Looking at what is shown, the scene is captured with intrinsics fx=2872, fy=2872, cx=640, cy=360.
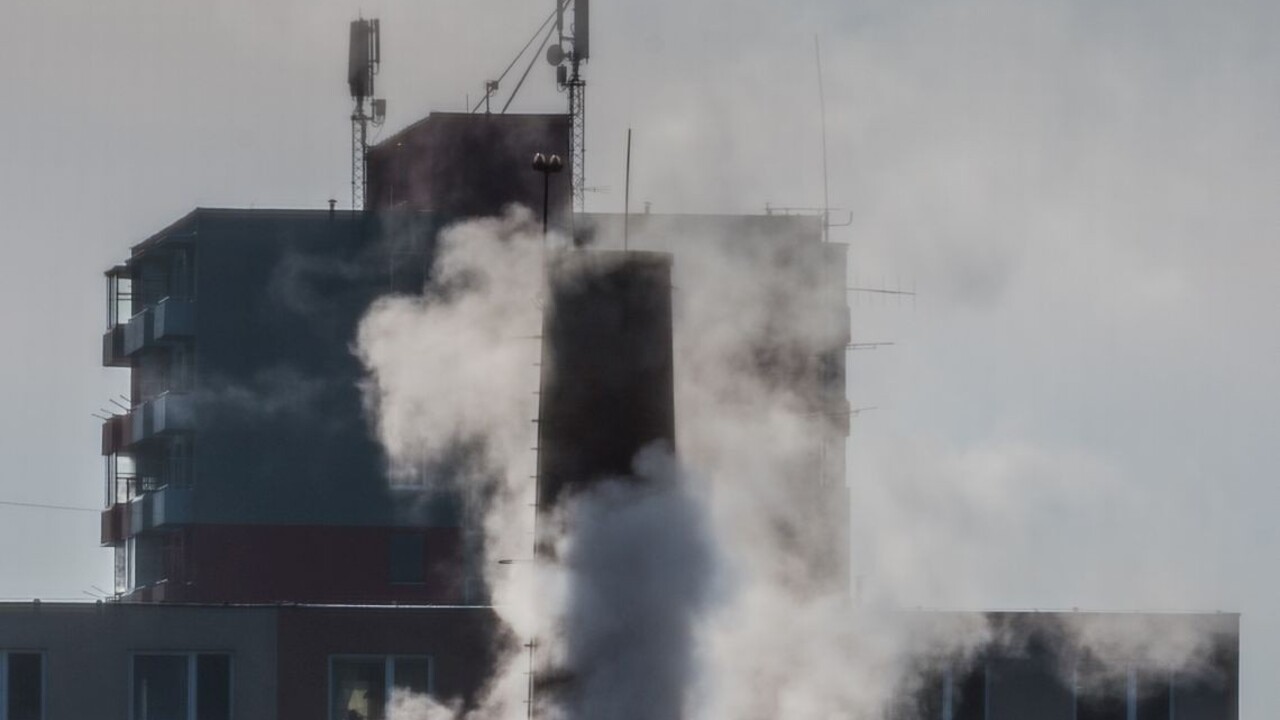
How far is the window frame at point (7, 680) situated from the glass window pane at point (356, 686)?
6.83 meters

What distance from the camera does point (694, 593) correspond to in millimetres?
45875

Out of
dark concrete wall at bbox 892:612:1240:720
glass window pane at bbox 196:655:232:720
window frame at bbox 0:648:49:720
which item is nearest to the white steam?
dark concrete wall at bbox 892:612:1240:720

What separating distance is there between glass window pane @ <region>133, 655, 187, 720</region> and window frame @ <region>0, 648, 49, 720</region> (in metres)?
2.08

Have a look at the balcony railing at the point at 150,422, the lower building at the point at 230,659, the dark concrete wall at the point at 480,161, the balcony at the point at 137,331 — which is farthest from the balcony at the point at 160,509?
the lower building at the point at 230,659

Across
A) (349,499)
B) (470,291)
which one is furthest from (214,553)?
(470,291)

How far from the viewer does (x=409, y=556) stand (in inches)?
4099

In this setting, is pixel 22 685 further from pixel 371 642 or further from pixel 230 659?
pixel 371 642

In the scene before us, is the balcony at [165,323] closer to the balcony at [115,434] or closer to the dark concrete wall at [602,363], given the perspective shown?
the balcony at [115,434]

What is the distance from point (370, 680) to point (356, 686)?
1.26 ft

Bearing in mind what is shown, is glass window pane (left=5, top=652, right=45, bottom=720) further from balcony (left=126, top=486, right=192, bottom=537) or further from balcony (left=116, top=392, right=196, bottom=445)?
balcony (left=116, top=392, right=196, bottom=445)

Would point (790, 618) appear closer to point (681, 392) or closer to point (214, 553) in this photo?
point (681, 392)

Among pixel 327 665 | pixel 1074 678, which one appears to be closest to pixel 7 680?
pixel 327 665

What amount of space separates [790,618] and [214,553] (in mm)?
43903

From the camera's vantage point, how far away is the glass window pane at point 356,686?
229 ft
